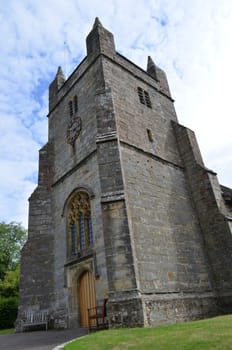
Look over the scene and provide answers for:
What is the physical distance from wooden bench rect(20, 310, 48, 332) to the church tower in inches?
10.6

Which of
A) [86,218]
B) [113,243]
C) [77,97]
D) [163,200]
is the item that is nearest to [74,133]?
[77,97]

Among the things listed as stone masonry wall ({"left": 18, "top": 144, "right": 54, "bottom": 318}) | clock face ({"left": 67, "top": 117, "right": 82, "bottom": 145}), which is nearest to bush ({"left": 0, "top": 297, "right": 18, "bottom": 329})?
stone masonry wall ({"left": 18, "top": 144, "right": 54, "bottom": 318})

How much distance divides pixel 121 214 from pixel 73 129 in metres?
7.05

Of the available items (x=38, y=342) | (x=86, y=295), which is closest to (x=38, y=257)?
(x=86, y=295)

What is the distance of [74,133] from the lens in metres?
14.4

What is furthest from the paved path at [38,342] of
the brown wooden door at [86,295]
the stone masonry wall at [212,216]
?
the stone masonry wall at [212,216]

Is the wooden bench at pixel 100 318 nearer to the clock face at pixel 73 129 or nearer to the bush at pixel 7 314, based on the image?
the clock face at pixel 73 129

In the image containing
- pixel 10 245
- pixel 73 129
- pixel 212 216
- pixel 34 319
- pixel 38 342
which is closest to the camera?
pixel 38 342

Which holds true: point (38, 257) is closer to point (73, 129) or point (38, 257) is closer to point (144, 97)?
point (73, 129)

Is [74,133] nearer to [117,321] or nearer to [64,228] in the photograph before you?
[64,228]

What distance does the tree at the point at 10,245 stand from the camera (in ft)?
90.2

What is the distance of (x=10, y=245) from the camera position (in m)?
29.2

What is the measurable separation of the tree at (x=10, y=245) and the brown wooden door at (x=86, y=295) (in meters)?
18.5

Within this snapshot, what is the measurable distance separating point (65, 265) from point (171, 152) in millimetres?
7642
